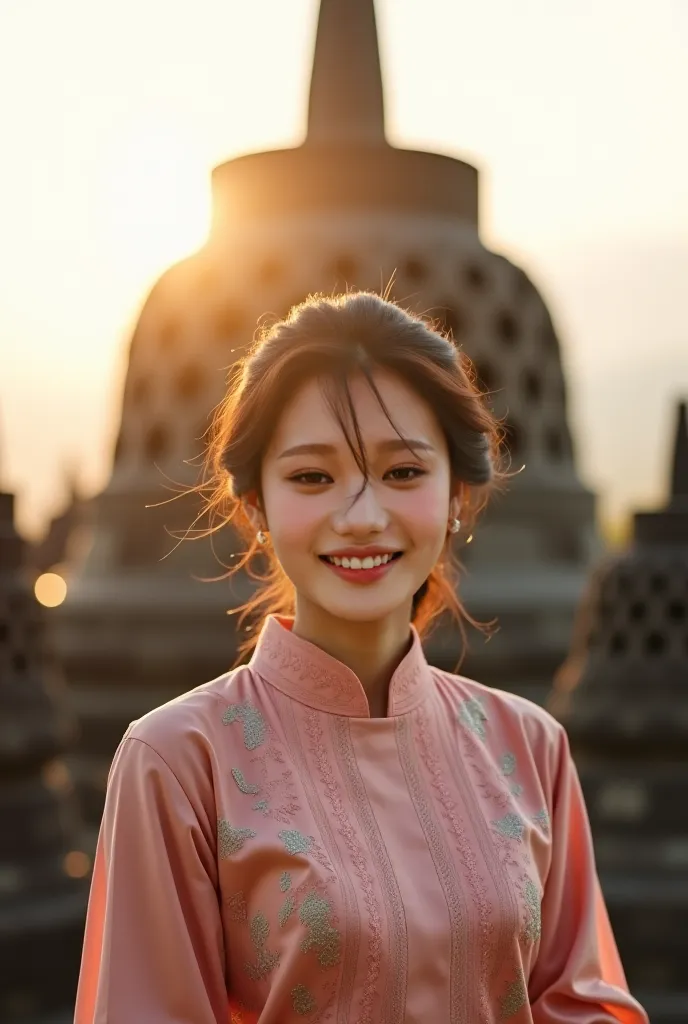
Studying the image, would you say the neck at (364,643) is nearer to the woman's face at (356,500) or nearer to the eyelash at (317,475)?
the woman's face at (356,500)

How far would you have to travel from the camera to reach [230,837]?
91.3 inches

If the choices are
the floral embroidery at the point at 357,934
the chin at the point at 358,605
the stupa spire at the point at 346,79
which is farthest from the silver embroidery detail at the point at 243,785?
the stupa spire at the point at 346,79

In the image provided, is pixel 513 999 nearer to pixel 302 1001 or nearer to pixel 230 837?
pixel 302 1001

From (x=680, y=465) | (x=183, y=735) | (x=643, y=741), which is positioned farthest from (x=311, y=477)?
(x=680, y=465)

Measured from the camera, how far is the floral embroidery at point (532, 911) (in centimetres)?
247

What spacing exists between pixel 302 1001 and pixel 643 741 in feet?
25.6

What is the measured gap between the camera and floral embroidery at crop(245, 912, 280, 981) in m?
2.30

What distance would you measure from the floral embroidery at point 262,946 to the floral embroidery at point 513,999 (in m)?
0.48

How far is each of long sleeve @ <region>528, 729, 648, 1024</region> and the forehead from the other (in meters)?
0.79

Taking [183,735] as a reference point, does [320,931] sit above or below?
below

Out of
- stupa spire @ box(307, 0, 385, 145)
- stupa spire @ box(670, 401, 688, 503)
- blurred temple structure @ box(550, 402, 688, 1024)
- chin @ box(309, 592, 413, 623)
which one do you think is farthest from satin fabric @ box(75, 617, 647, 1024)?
stupa spire @ box(307, 0, 385, 145)

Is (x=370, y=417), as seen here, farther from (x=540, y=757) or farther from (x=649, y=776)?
(x=649, y=776)

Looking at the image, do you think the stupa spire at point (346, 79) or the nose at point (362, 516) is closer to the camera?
the nose at point (362, 516)

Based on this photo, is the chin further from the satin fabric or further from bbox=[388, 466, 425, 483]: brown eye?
bbox=[388, 466, 425, 483]: brown eye
